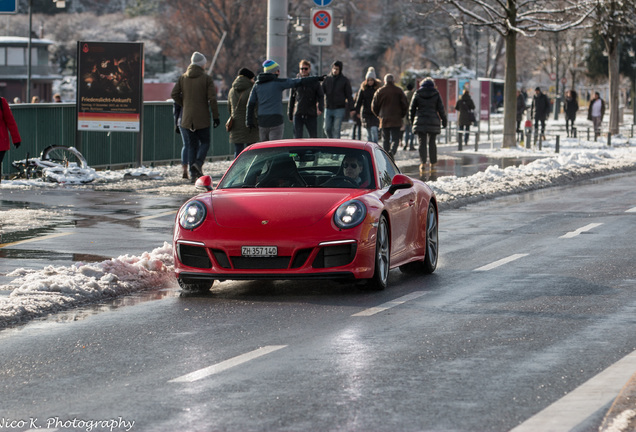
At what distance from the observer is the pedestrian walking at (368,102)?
27.6 metres

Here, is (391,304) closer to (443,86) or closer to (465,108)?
(465,108)

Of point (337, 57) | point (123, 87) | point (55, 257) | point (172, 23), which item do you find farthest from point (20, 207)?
point (337, 57)

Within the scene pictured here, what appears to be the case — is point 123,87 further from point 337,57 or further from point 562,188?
point 337,57

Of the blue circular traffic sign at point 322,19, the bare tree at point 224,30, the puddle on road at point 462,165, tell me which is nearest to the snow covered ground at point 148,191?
the puddle on road at point 462,165

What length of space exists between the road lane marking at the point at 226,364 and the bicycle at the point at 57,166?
14.2m

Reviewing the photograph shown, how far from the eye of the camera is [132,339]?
8.50m

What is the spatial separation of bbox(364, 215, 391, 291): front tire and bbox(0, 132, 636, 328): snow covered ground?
5.86ft

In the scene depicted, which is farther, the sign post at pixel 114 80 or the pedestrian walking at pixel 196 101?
the sign post at pixel 114 80

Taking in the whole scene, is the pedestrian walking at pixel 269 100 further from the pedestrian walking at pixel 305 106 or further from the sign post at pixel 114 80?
the sign post at pixel 114 80

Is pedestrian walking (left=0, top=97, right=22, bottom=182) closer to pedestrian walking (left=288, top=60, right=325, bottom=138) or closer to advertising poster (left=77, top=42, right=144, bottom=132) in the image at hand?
advertising poster (left=77, top=42, right=144, bottom=132)

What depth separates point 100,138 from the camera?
81.2 ft

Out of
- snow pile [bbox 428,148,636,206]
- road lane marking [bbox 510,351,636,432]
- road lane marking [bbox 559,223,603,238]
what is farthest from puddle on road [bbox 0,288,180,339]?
snow pile [bbox 428,148,636,206]

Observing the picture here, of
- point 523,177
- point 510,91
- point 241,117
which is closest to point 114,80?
point 241,117

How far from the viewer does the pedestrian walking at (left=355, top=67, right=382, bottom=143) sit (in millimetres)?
27594
